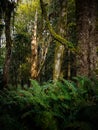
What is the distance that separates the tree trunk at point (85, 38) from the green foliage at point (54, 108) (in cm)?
245

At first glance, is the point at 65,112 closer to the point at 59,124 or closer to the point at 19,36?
the point at 59,124

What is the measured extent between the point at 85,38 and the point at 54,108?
3318mm

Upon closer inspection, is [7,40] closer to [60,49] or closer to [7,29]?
[7,29]

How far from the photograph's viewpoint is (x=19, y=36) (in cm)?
3894

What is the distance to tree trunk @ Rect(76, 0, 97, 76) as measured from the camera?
24.0 ft

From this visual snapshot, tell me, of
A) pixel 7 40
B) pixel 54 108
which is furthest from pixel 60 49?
pixel 54 108

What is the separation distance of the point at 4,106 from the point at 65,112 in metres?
1.14

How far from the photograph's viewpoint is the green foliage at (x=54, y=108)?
4.01 meters

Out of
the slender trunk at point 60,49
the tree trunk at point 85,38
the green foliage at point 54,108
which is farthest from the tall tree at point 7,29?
the green foliage at point 54,108

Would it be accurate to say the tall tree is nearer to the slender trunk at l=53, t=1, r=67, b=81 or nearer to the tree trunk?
the slender trunk at l=53, t=1, r=67, b=81

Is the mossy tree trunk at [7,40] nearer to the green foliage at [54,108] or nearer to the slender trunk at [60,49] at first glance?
the slender trunk at [60,49]

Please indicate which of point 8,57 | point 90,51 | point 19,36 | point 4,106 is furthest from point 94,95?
point 19,36

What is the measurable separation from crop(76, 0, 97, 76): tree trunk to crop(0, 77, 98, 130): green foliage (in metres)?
2.45

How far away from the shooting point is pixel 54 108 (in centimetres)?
438
